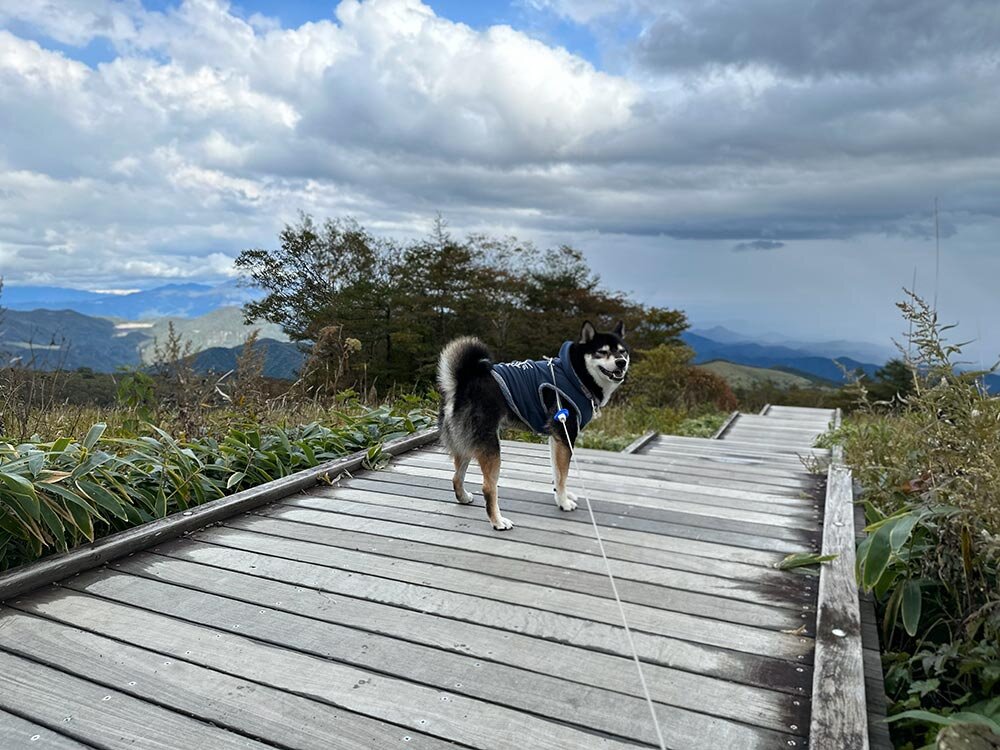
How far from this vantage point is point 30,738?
1.67 m

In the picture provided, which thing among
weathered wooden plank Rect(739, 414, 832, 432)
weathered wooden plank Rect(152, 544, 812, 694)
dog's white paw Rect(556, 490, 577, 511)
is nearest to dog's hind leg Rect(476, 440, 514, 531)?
dog's white paw Rect(556, 490, 577, 511)

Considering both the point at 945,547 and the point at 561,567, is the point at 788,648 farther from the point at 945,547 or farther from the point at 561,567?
the point at 561,567

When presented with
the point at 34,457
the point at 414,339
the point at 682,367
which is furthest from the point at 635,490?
the point at 414,339

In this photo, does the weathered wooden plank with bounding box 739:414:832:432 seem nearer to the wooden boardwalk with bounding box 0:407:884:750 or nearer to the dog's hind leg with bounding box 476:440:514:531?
the wooden boardwalk with bounding box 0:407:884:750

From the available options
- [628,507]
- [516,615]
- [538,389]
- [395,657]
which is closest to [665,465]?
[628,507]

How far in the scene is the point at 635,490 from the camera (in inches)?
157

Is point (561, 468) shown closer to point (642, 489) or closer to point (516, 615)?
point (642, 489)

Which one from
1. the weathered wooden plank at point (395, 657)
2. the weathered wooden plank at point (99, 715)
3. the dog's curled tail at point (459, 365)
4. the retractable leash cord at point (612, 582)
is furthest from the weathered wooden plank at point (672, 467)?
the weathered wooden plank at point (99, 715)

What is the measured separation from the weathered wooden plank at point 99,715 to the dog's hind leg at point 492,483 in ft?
5.51

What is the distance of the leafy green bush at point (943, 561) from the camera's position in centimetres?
195

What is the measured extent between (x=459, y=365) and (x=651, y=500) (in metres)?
1.39

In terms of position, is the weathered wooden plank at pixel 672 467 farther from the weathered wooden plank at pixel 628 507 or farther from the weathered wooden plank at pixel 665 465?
the weathered wooden plank at pixel 628 507

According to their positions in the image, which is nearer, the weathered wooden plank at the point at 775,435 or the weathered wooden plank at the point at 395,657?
the weathered wooden plank at the point at 395,657

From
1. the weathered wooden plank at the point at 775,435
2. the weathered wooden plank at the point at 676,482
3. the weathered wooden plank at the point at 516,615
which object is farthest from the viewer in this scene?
the weathered wooden plank at the point at 775,435
